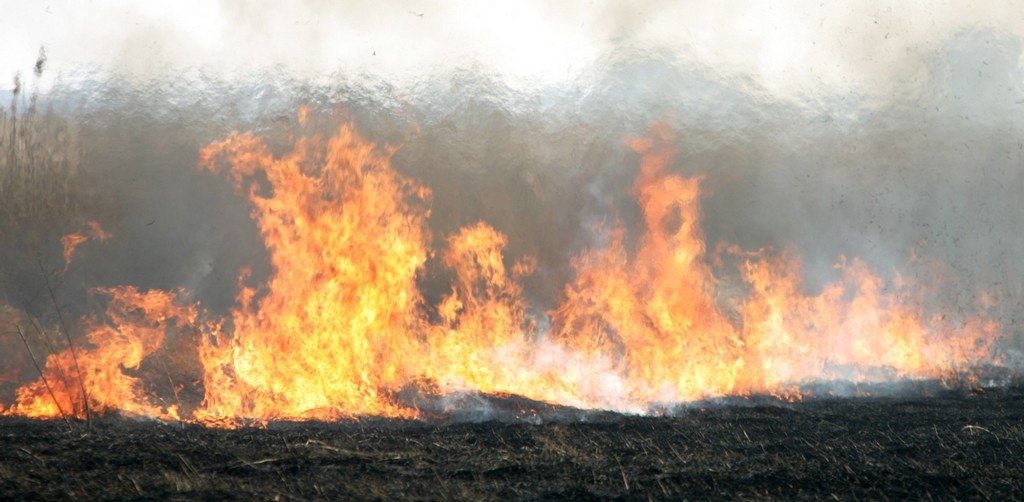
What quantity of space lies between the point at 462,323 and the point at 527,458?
235 inches

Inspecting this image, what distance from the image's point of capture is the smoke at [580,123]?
2003 centimetres

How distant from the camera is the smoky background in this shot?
2017cm

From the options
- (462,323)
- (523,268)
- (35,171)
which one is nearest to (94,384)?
(35,171)

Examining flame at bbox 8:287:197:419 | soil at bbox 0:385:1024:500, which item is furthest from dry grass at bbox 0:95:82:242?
soil at bbox 0:385:1024:500

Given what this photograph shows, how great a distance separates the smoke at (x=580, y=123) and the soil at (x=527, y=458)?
7621 mm

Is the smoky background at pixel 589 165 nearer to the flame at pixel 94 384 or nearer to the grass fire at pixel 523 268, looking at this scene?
the grass fire at pixel 523 268

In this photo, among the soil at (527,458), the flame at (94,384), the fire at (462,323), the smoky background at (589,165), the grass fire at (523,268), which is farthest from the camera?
the smoky background at (589,165)

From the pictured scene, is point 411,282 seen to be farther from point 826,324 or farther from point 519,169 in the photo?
point 826,324

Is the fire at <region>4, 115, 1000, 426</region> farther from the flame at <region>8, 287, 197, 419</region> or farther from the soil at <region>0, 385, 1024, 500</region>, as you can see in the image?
the soil at <region>0, 385, 1024, 500</region>

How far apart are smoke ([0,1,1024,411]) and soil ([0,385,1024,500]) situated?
7.62 metres

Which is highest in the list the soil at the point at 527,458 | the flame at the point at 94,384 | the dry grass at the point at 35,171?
the dry grass at the point at 35,171

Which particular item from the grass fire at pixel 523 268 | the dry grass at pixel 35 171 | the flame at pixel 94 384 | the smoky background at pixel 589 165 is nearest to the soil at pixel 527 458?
the grass fire at pixel 523 268

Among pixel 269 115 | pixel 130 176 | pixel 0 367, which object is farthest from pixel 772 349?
pixel 0 367

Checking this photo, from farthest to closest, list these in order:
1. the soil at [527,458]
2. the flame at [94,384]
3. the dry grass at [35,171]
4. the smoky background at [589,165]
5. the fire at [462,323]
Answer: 1. the smoky background at [589,165]
2. the dry grass at [35,171]
3. the fire at [462,323]
4. the flame at [94,384]
5. the soil at [527,458]
